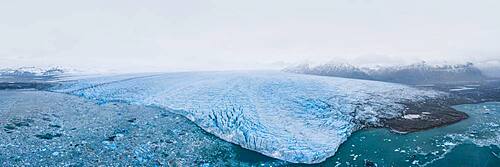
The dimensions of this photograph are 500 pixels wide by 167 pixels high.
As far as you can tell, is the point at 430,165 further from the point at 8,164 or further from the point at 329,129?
the point at 8,164

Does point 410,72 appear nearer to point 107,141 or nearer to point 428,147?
point 428,147

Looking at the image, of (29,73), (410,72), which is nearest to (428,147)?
(410,72)

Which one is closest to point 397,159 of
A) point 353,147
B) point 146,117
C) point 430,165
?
point 430,165

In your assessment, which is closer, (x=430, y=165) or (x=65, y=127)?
(x=430, y=165)

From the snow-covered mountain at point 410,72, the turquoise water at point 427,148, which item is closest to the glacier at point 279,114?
the turquoise water at point 427,148

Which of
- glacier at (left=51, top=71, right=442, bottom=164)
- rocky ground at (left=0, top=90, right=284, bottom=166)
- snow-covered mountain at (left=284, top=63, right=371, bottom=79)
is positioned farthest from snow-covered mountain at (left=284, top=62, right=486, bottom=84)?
rocky ground at (left=0, top=90, right=284, bottom=166)

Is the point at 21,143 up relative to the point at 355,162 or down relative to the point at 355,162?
up

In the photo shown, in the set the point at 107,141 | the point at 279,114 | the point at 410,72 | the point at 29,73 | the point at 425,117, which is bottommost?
the point at 425,117
